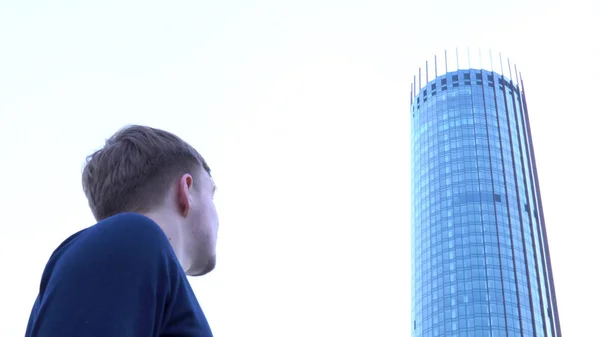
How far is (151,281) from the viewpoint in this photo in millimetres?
1736

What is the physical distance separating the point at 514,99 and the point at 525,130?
245 inches

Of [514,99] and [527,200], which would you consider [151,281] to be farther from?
[514,99]

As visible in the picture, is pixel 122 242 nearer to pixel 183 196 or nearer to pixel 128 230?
pixel 128 230

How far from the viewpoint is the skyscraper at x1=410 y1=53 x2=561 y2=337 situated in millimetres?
107000

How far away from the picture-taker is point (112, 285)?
1.67m

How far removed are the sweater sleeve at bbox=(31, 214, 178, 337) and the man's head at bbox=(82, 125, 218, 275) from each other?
0.33m

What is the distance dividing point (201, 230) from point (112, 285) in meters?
0.62

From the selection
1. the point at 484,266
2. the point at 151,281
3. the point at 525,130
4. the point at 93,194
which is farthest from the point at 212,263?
the point at 525,130

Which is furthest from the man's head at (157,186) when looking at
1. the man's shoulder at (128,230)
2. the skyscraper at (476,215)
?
the skyscraper at (476,215)

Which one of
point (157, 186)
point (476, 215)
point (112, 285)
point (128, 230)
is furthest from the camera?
point (476, 215)

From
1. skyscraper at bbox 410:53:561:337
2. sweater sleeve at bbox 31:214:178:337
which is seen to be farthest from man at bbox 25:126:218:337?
skyscraper at bbox 410:53:561:337

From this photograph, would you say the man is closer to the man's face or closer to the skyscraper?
the man's face

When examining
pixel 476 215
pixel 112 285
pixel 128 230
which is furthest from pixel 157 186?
pixel 476 215

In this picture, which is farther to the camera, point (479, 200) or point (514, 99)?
point (514, 99)
